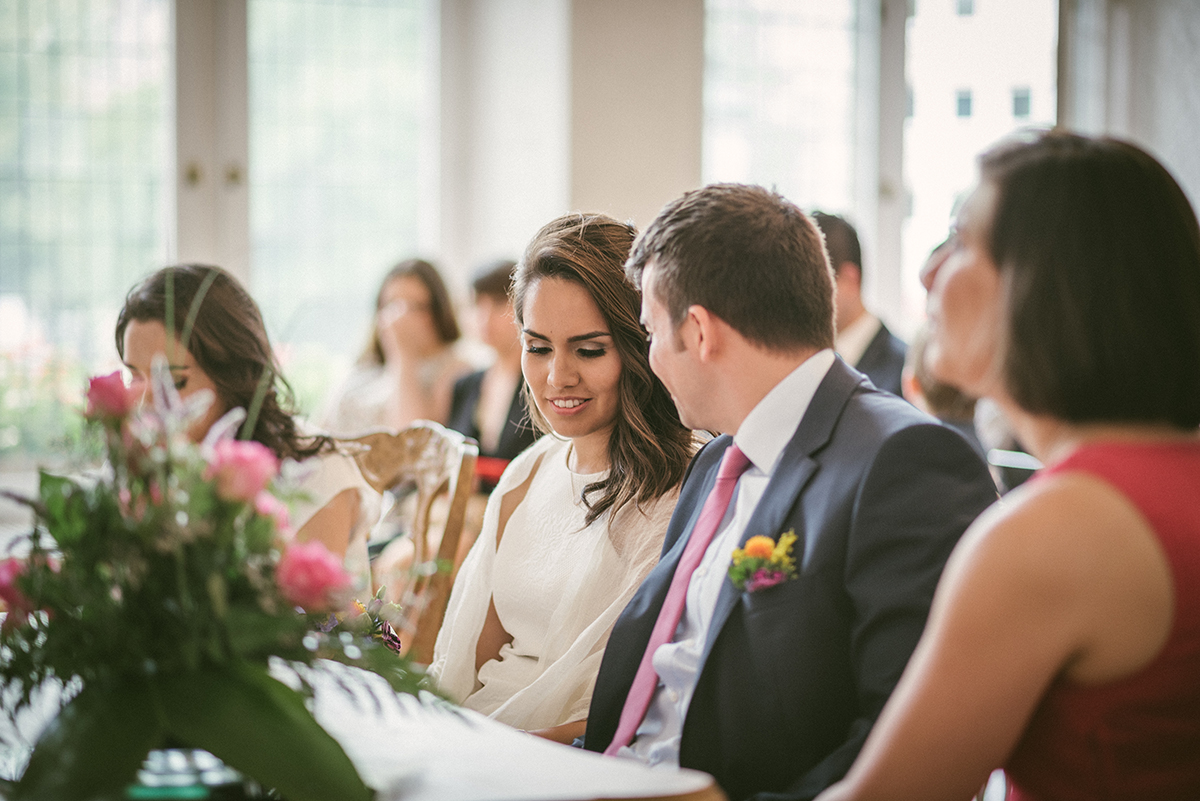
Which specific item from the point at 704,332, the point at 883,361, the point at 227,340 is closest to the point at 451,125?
the point at 883,361

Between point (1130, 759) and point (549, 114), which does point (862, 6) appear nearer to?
point (549, 114)

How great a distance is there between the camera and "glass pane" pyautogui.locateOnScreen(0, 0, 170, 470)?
401 centimetres

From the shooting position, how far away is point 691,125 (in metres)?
4.23

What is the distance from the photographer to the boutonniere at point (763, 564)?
1.28 metres

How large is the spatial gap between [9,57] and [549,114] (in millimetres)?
1994

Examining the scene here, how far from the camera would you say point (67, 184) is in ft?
13.5

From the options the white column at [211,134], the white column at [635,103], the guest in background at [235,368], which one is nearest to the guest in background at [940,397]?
the white column at [635,103]

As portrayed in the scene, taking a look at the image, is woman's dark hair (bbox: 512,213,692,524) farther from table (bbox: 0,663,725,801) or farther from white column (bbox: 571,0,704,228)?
white column (bbox: 571,0,704,228)

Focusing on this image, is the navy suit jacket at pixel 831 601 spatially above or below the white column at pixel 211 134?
below

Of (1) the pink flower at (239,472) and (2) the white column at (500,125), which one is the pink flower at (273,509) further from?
(2) the white column at (500,125)

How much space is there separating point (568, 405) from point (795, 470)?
0.56 metres

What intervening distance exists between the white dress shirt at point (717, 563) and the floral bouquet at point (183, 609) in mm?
459

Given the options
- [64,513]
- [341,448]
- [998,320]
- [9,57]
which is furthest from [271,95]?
[998,320]

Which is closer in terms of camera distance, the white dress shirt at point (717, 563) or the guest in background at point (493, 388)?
the white dress shirt at point (717, 563)
